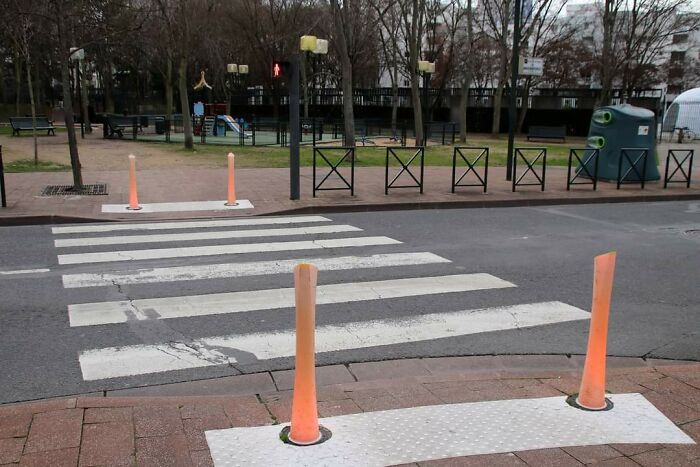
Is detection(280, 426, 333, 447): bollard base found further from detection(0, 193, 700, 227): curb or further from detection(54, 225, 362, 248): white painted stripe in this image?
detection(0, 193, 700, 227): curb

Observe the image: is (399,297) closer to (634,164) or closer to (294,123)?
(294,123)

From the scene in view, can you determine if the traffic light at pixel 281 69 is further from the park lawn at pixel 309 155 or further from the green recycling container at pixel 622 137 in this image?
the green recycling container at pixel 622 137

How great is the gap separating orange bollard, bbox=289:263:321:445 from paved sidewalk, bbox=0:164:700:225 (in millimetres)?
9150

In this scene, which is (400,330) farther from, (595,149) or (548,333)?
(595,149)

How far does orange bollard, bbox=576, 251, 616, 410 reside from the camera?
4090mm

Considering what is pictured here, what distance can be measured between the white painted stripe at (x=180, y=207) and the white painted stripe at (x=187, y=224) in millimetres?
975

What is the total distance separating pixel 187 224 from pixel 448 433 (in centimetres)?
862

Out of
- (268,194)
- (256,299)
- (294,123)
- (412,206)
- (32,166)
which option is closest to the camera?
(256,299)

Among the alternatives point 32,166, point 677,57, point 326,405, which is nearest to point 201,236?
point 326,405

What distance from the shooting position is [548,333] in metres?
6.13

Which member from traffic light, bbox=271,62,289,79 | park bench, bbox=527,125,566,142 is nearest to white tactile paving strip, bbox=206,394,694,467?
traffic light, bbox=271,62,289,79

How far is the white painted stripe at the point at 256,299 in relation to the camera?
6426mm

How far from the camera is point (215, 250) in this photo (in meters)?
9.43

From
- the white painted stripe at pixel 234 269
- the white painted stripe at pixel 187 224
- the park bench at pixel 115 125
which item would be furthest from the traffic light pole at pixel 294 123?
the park bench at pixel 115 125
